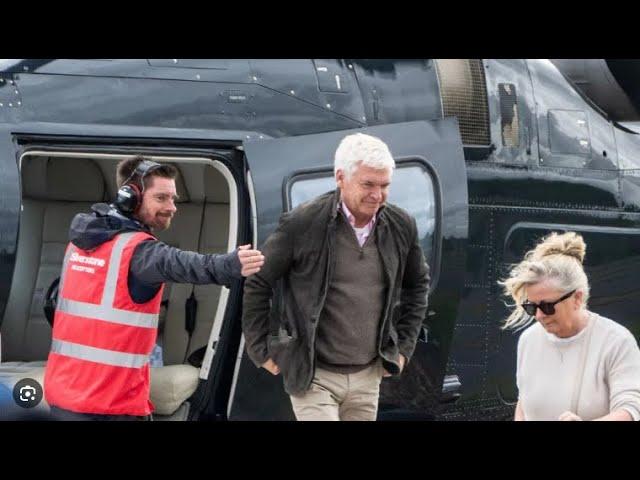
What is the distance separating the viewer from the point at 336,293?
Result: 14.6 ft

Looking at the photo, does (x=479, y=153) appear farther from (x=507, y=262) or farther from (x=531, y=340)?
(x=531, y=340)

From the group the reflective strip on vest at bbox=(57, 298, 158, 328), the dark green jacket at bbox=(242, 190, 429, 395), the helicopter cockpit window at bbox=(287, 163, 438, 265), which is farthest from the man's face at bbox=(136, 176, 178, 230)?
the helicopter cockpit window at bbox=(287, 163, 438, 265)

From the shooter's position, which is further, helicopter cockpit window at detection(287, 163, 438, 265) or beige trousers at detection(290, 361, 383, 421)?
helicopter cockpit window at detection(287, 163, 438, 265)

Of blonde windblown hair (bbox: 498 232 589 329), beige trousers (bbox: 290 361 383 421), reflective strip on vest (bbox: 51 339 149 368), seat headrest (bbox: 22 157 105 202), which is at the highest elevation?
seat headrest (bbox: 22 157 105 202)

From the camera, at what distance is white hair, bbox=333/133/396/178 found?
4387mm

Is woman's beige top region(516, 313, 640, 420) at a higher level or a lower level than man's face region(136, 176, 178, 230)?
lower

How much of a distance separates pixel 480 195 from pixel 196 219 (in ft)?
6.18

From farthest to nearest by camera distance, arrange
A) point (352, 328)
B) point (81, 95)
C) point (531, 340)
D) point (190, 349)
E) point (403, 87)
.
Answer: point (190, 349) → point (403, 87) → point (81, 95) → point (352, 328) → point (531, 340)

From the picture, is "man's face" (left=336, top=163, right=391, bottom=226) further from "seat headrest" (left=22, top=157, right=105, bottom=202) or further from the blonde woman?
"seat headrest" (left=22, top=157, right=105, bottom=202)

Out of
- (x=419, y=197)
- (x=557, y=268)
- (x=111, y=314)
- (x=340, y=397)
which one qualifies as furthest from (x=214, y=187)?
(x=557, y=268)

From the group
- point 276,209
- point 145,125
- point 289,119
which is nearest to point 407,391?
point 276,209

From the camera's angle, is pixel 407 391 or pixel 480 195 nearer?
pixel 407 391

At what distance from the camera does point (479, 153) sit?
6.30 meters

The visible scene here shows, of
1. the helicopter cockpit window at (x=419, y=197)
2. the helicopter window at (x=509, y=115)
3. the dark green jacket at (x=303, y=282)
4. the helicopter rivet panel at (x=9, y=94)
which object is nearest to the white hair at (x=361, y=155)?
the dark green jacket at (x=303, y=282)
